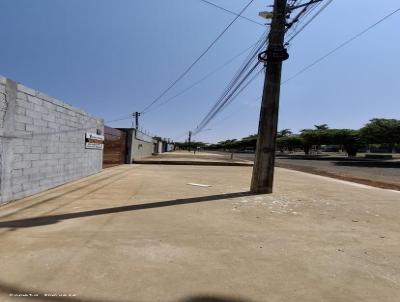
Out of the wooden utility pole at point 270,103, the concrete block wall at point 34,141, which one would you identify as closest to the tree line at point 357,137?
the wooden utility pole at point 270,103

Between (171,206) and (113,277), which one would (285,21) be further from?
(113,277)

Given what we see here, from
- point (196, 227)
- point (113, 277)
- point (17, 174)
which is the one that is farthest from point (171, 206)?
point (113, 277)

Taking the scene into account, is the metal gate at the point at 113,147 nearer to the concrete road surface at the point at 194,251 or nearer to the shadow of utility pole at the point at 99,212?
the concrete road surface at the point at 194,251

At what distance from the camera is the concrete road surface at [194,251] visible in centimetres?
342

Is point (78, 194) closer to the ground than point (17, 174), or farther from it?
closer to the ground

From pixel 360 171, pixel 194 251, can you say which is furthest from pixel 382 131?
pixel 194 251

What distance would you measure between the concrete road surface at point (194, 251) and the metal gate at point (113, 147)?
10.4 m

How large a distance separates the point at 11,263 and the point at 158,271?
169 centimetres

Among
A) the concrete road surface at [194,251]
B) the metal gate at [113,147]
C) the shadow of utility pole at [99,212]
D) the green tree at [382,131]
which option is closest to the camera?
the concrete road surface at [194,251]

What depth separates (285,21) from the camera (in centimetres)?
1055

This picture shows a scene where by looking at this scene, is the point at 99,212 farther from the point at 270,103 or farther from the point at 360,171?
the point at 360,171

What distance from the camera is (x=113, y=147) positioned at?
20.9 metres

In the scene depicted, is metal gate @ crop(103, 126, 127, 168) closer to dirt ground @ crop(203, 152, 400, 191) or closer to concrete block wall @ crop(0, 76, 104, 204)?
concrete block wall @ crop(0, 76, 104, 204)

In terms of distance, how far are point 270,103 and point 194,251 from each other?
672 centimetres
